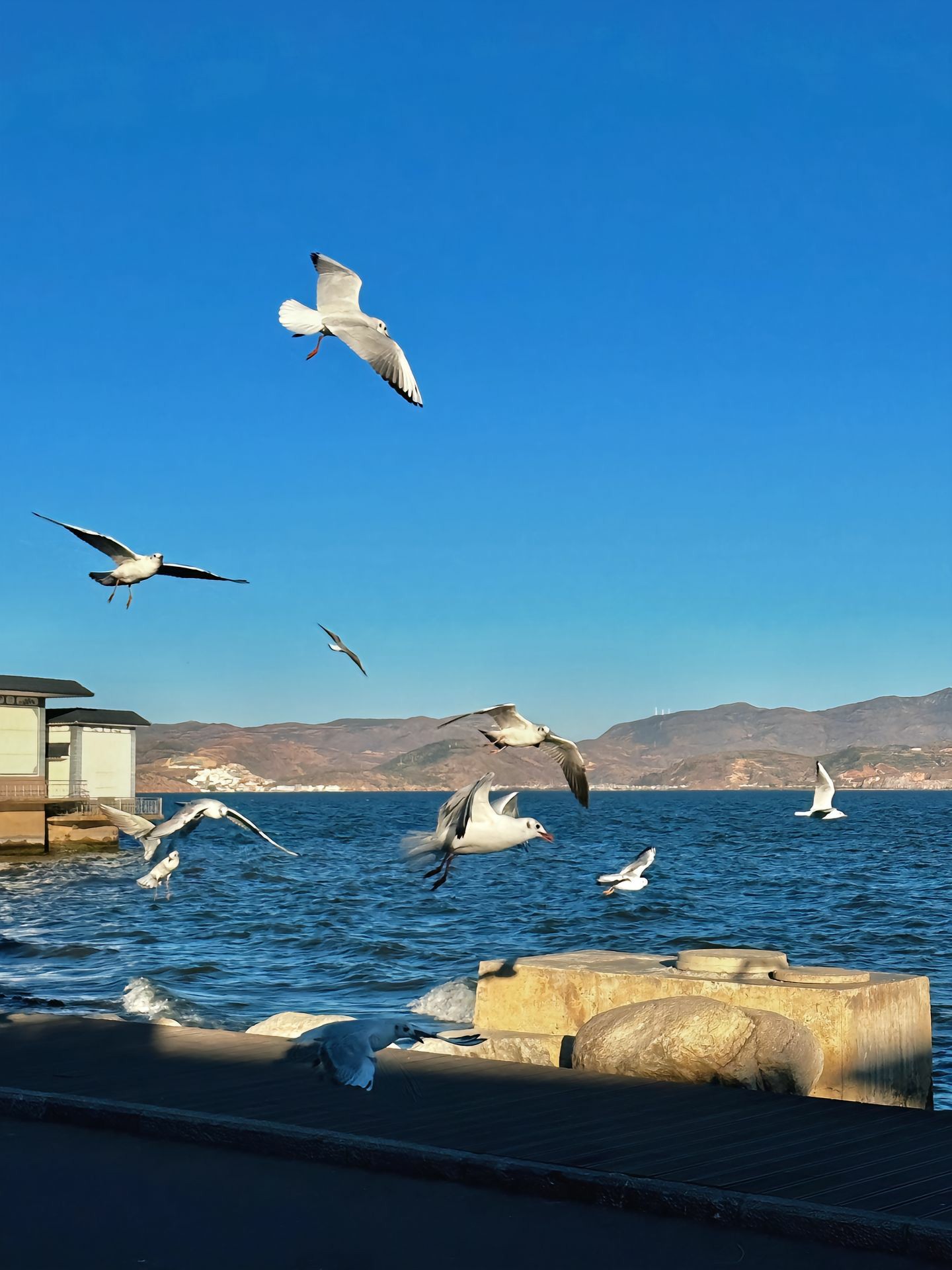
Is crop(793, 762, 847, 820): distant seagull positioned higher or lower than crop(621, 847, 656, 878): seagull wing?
higher

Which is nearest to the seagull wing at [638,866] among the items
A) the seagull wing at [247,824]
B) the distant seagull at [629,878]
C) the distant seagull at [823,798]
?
the distant seagull at [629,878]

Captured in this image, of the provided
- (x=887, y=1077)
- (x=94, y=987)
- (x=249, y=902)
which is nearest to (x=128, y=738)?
(x=249, y=902)

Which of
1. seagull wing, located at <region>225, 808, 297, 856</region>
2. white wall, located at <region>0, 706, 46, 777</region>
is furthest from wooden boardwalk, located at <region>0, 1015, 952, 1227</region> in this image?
white wall, located at <region>0, 706, 46, 777</region>

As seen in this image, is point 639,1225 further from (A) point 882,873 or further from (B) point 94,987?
(A) point 882,873

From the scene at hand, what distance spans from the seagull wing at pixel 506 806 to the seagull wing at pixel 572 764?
1.41ft

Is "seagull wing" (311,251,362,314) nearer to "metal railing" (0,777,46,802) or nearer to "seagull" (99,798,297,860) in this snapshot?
"seagull" (99,798,297,860)

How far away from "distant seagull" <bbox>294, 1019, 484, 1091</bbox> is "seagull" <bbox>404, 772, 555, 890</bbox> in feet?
5.27

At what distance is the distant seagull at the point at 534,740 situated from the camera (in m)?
9.73

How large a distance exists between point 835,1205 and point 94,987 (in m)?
18.1

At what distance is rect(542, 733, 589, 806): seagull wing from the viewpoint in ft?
33.3

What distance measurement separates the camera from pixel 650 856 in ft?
62.6

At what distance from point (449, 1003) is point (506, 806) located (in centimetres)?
1093

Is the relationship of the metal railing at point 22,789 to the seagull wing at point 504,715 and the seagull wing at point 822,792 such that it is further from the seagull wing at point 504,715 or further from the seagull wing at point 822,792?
the seagull wing at point 504,715

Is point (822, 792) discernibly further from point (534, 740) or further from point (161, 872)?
point (534, 740)
